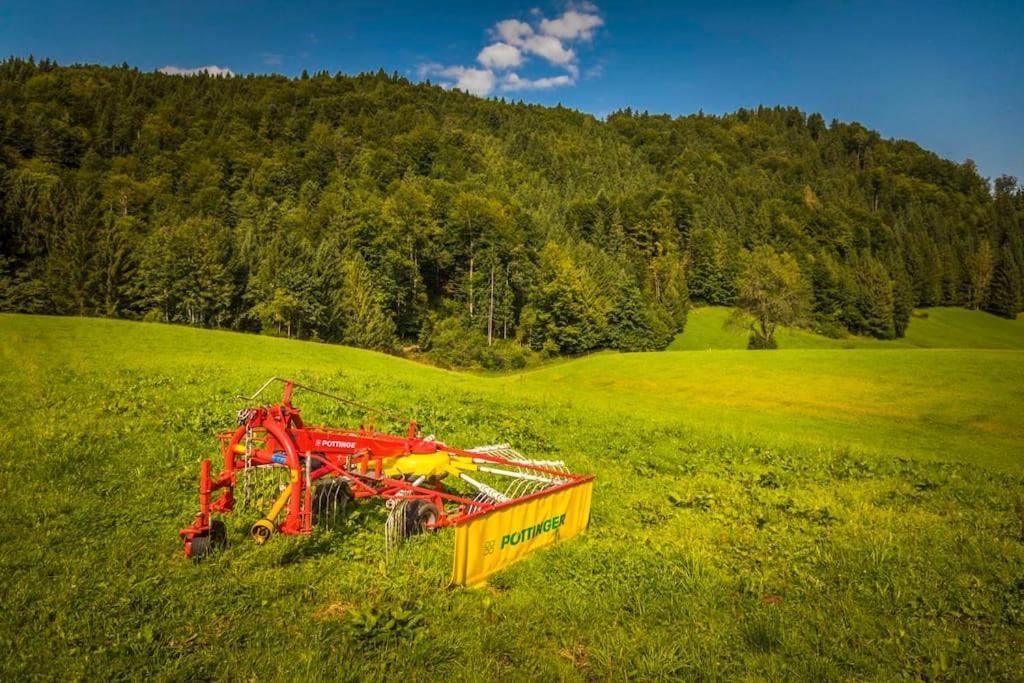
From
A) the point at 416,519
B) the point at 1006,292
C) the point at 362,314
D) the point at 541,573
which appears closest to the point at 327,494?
the point at 416,519

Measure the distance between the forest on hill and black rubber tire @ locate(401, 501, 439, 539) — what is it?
73487mm

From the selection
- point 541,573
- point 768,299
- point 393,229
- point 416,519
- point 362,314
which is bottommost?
point 362,314

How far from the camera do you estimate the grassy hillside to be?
345 ft

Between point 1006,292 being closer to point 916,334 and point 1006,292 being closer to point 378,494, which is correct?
point 916,334

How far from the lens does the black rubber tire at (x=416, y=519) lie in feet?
31.5

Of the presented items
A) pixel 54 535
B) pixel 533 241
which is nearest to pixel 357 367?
pixel 54 535

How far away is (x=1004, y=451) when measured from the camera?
25750 millimetres

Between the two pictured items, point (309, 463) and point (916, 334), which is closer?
point (309, 463)

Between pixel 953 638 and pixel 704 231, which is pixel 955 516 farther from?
pixel 704 231

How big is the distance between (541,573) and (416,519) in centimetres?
257

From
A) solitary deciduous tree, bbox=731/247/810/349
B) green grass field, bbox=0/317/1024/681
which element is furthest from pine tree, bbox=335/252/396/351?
green grass field, bbox=0/317/1024/681

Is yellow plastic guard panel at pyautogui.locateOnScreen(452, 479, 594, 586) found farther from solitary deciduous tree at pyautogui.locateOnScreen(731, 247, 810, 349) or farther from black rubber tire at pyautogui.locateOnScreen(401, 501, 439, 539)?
solitary deciduous tree at pyautogui.locateOnScreen(731, 247, 810, 349)

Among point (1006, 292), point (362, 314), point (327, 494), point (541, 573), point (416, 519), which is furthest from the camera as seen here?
point (1006, 292)

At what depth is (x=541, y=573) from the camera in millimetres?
8430
